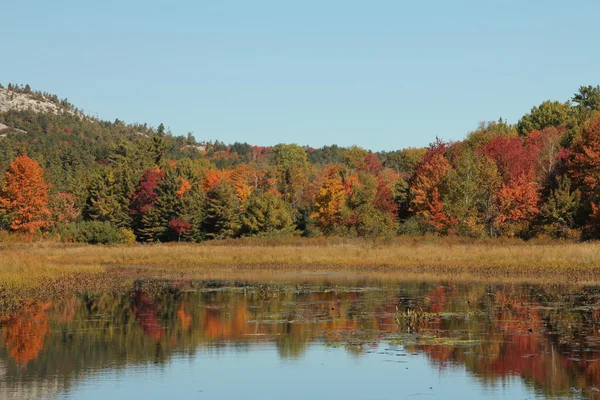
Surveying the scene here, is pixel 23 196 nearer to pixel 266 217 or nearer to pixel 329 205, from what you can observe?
pixel 266 217

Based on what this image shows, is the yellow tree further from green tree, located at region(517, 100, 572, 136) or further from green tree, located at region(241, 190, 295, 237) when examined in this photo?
green tree, located at region(517, 100, 572, 136)

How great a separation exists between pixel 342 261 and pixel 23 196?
52.2 metres

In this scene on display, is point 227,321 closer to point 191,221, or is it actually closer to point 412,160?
point 191,221

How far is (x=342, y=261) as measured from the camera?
58.4 meters

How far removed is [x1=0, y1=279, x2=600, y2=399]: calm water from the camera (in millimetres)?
18984

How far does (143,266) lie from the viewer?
59906mm

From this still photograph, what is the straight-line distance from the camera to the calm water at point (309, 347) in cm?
1898

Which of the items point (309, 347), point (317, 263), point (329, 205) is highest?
point (329, 205)

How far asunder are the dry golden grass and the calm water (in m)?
9.71

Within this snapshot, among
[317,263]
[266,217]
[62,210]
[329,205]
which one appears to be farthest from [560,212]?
[62,210]

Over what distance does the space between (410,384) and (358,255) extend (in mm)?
41726

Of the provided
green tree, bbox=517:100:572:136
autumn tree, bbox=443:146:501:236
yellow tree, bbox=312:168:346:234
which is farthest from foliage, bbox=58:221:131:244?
green tree, bbox=517:100:572:136

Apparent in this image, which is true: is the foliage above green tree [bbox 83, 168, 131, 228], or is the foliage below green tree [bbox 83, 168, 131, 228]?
below

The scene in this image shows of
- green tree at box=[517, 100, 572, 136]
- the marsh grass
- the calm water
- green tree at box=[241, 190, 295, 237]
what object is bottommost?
the calm water
